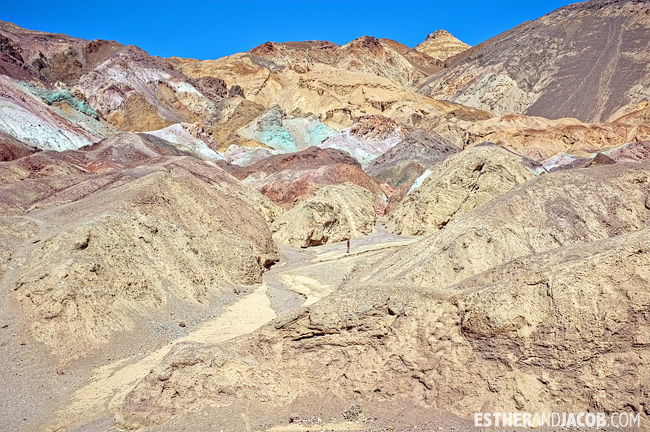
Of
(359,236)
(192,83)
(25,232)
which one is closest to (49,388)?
(25,232)

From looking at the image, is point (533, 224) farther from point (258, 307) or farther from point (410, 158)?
point (410, 158)

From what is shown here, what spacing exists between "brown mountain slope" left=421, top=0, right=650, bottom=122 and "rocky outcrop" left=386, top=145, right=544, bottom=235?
48681mm

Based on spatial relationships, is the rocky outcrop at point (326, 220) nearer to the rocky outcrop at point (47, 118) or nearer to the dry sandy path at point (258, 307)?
the dry sandy path at point (258, 307)

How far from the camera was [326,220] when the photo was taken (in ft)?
84.2

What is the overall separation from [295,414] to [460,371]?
2.07 m

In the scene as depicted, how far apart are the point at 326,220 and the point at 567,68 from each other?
62.5 metres

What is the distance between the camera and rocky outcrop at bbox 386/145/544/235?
23.0m

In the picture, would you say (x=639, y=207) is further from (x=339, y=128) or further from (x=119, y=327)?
(x=339, y=128)

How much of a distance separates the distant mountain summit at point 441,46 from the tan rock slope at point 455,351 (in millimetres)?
125799

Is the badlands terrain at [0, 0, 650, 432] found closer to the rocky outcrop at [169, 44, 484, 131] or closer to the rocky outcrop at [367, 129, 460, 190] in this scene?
the rocky outcrop at [367, 129, 460, 190]

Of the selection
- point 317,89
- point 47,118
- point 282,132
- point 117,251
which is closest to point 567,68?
point 317,89

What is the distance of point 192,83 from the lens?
6462cm

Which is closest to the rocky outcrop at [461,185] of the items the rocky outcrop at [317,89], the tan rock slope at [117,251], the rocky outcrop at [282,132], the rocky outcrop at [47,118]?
the tan rock slope at [117,251]

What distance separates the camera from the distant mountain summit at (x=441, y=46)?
12800cm
